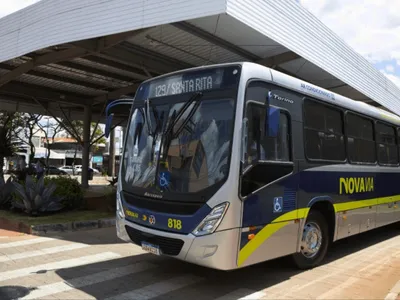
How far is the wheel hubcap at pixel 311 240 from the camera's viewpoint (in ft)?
20.2

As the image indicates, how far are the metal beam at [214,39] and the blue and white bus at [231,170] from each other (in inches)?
160

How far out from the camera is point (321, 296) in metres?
5.07

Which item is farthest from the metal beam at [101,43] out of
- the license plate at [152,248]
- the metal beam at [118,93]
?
the license plate at [152,248]

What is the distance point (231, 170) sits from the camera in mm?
4734

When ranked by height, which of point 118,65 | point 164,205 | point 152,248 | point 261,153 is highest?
point 118,65

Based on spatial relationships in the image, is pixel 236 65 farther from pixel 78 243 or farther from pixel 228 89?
pixel 78 243

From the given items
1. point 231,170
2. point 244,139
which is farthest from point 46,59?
point 231,170

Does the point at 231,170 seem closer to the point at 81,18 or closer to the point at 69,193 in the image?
the point at 81,18

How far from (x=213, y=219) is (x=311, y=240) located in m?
2.44

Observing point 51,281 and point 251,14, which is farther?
point 251,14

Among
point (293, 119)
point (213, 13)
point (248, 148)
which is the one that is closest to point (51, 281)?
point (248, 148)

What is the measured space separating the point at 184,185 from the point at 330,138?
314cm

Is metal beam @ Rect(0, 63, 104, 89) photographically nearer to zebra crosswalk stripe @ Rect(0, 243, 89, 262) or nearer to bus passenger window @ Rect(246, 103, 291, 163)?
→ zebra crosswalk stripe @ Rect(0, 243, 89, 262)

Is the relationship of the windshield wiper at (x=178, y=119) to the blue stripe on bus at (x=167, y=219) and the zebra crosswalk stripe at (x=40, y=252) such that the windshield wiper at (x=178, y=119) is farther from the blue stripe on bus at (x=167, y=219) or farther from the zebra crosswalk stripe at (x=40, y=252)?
the zebra crosswalk stripe at (x=40, y=252)
